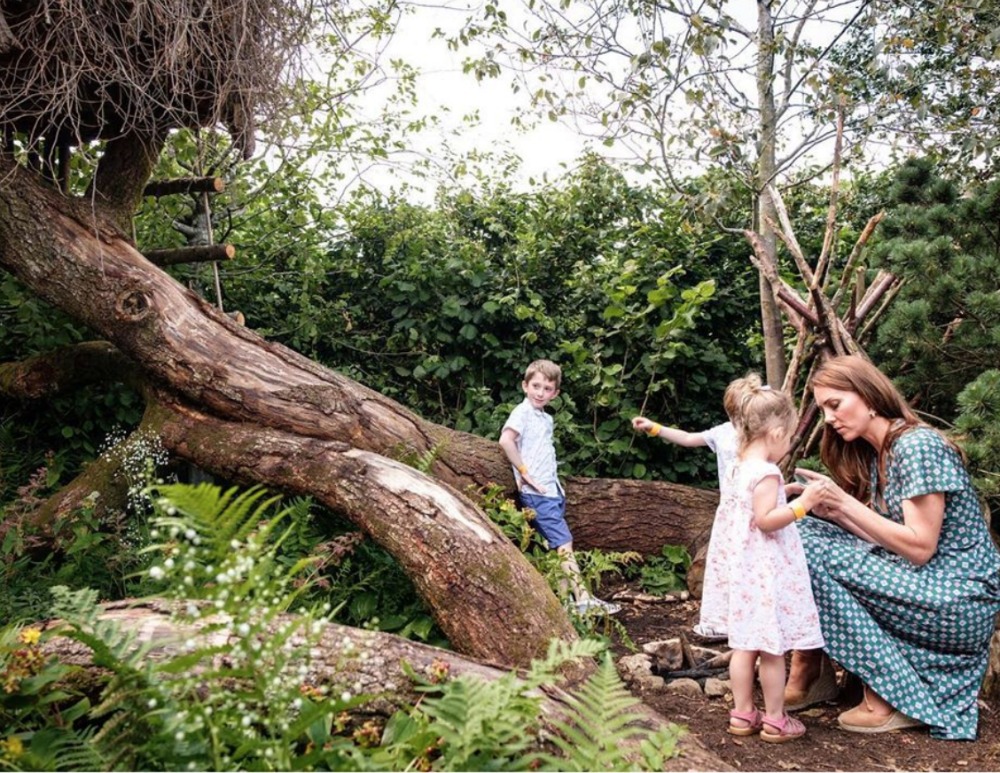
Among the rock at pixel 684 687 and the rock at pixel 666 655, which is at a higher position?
the rock at pixel 666 655


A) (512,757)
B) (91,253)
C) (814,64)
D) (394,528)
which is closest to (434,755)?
(512,757)

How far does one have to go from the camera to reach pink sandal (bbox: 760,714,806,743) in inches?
140

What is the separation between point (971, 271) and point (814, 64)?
1617 mm

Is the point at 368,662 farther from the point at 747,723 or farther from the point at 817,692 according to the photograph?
the point at 817,692

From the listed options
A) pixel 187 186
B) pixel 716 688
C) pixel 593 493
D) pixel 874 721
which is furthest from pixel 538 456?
pixel 187 186

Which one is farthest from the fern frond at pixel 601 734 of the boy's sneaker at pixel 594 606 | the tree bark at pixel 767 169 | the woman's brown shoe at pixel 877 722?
the tree bark at pixel 767 169

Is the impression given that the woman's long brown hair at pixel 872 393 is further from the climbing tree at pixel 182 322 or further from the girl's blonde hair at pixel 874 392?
the climbing tree at pixel 182 322

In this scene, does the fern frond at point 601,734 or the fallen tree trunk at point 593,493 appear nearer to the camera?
the fern frond at point 601,734

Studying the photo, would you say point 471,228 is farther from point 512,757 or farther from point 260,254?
point 512,757

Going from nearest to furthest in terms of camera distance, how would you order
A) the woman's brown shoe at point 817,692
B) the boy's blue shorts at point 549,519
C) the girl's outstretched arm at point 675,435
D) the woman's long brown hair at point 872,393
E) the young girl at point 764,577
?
the young girl at point 764,577 → the woman's long brown hair at point 872,393 → the woman's brown shoe at point 817,692 → the girl's outstretched arm at point 675,435 → the boy's blue shorts at point 549,519

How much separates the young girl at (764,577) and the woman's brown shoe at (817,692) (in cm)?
36

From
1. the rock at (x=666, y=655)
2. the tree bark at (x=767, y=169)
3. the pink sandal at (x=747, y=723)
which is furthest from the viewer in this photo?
the tree bark at (x=767, y=169)

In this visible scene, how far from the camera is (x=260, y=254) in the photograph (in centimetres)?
704

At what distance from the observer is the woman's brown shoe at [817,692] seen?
157 inches
